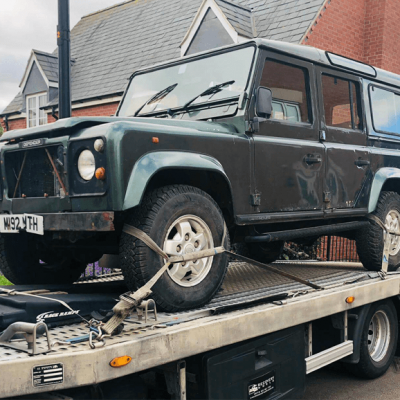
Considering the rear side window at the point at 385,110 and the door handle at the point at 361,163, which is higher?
the rear side window at the point at 385,110

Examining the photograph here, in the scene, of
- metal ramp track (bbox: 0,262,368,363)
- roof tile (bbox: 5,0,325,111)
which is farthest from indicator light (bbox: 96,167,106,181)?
roof tile (bbox: 5,0,325,111)

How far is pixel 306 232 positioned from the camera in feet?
15.9

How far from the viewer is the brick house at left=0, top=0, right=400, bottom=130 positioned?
1323 centimetres

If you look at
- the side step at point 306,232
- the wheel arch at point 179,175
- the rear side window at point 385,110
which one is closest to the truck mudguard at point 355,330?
the side step at point 306,232

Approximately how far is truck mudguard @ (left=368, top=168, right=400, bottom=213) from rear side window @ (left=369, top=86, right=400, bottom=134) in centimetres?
47

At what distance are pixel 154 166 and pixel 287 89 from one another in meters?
1.82

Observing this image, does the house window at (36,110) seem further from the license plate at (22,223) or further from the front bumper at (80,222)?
the front bumper at (80,222)

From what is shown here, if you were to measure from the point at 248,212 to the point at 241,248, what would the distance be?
2.22 meters

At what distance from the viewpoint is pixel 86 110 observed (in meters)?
16.4

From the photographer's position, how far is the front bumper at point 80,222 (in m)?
3.18

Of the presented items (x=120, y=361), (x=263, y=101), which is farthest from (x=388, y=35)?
(x=120, y=361)

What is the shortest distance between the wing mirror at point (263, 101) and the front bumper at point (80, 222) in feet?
5.15

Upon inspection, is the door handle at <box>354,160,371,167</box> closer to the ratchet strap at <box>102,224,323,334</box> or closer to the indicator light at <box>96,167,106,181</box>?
the ratchet strap at <box>102,224,323,334</box>

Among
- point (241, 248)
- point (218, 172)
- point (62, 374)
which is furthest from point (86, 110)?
point (62, 374)
